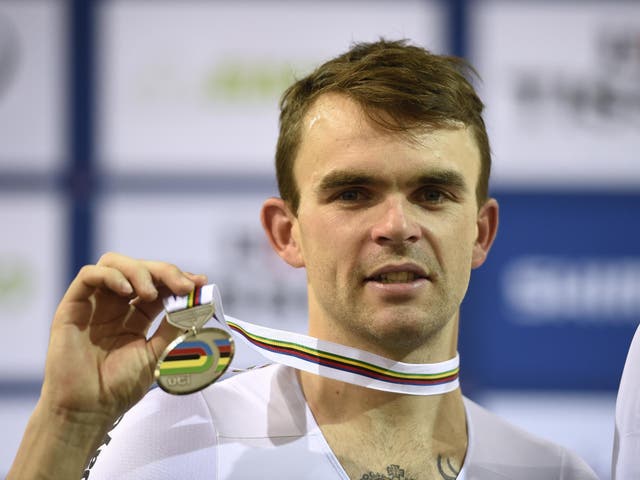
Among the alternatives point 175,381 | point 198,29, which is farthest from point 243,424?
point 198,29

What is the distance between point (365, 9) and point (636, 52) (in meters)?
1.16

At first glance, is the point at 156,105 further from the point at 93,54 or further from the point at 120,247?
the point at 120,247

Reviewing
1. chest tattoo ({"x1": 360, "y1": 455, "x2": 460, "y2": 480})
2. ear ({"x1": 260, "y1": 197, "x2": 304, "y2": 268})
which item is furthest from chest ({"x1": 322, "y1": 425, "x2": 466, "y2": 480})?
ear ({"x1": 260, "y1": 197, "x2": 304, "y2": 268})

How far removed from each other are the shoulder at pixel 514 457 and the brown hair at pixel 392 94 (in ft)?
1.66

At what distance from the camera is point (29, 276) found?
12.7 feet

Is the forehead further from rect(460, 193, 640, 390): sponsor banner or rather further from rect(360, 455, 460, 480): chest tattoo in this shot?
rect(460, 193, 640, 390): sponsor banner

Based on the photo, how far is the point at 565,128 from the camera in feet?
12.8

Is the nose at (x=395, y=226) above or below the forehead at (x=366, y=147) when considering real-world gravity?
below

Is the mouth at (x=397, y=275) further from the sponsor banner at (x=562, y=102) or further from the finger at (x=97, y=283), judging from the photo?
the sponsor banner at (x=562, y=102)

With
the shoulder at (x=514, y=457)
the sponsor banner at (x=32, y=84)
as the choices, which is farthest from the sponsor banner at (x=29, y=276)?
the shoulder at (x=514, y=457)

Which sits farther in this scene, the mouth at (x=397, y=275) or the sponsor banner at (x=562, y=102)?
the sponsor banner at (x=562, y=102)

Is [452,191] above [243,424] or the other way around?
above

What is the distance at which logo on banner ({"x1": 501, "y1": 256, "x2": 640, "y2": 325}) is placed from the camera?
3828 mm

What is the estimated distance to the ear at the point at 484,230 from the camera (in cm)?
205
